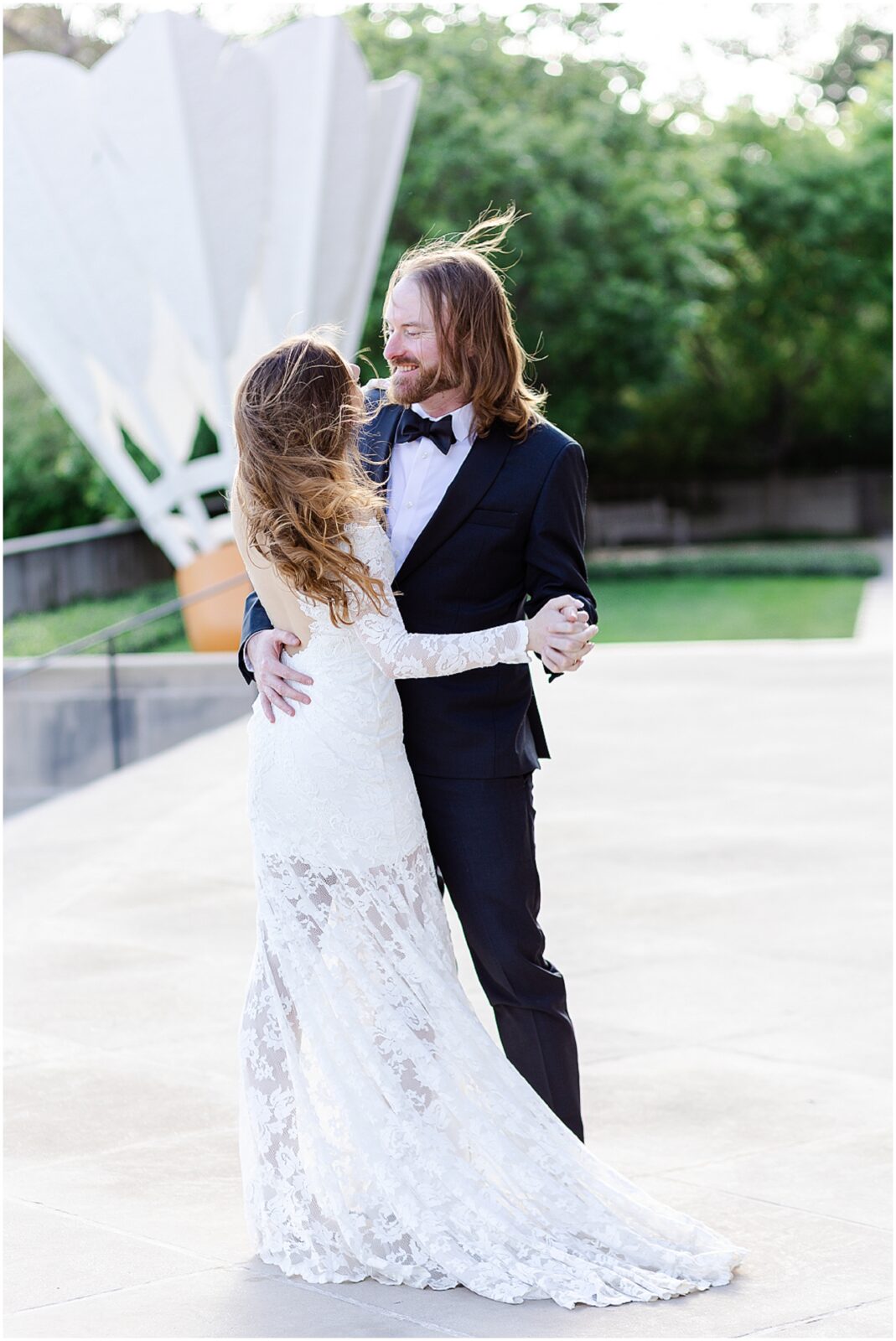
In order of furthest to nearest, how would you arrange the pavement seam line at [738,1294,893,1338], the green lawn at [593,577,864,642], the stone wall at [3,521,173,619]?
1. the green lawn at [593,577,864,642]
2. the stone wall at [3,521,173,619]
3. the pavement seam line at [738,1294,893,1338]

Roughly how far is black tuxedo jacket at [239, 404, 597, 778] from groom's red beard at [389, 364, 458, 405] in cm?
9

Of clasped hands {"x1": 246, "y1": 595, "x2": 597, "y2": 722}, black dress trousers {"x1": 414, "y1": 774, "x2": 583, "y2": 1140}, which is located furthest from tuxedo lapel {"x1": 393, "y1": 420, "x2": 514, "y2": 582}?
black dress trousers {"x1": 414, "y1": 774, "x2": 583, "y2": 1140}

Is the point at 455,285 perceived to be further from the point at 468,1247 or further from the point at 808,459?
the point at 808,459

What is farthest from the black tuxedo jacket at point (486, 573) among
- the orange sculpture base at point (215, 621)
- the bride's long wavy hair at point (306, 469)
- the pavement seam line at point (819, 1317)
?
the orange sculpture base at point (215, 621)

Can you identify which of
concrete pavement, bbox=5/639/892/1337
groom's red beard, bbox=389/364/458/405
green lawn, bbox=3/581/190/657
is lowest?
green lawn, bbox=3/581/190/657

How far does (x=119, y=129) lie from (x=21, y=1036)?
15310mm

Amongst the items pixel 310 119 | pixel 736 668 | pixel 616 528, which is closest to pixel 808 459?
pixel 616 528

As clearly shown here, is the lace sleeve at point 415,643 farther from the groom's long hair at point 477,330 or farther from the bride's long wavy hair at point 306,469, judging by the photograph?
the groom's long hair at point 477,330

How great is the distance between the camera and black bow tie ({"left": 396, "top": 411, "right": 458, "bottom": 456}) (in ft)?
11.8

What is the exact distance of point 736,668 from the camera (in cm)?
1502

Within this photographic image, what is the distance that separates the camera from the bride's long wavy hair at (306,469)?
332cm

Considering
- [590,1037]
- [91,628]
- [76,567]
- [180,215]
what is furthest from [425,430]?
[76,567]

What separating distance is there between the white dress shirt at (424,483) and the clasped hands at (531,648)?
0.31 metres

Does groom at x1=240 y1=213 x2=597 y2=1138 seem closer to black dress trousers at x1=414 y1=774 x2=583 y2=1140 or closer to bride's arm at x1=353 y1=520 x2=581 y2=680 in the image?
black dress trousers at x1=414 y1=774 x2=583 y2=1140
